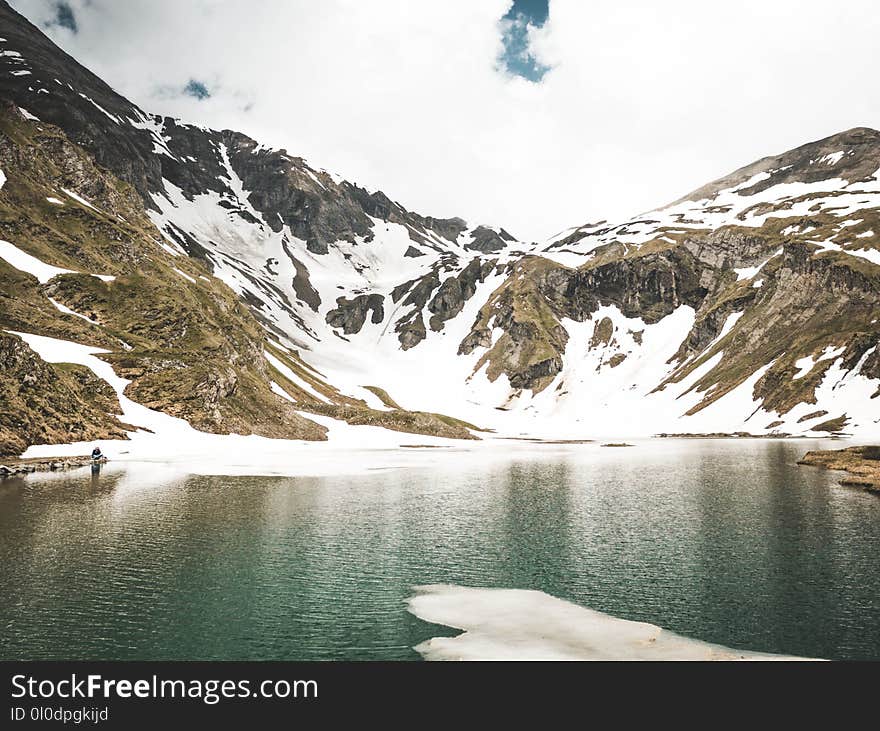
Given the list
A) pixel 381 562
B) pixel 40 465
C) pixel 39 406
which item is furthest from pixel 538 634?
pixel 39 406

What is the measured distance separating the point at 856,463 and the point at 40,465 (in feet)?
265

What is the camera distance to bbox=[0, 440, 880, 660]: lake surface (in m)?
17.5

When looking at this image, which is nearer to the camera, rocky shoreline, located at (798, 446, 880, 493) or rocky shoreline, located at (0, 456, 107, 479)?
rocky shoreline, located at (0, 456, 107, 479)

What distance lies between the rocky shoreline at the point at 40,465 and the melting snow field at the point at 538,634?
43794 millimetres

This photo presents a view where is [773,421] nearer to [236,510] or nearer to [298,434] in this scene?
[298,434]

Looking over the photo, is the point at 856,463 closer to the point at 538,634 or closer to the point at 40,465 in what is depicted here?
the point at 538,634

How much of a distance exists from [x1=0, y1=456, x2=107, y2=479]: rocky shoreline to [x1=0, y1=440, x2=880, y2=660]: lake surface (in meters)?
2.75

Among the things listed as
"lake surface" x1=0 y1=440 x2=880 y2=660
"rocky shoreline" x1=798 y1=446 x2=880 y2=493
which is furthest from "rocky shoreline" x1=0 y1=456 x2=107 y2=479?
"rocky shoreline" x1=798 y1=446 x2=880 y2=493

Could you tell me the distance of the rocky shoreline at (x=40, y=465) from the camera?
4856 centimetres

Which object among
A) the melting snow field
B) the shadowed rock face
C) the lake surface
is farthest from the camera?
the shadowed rock face

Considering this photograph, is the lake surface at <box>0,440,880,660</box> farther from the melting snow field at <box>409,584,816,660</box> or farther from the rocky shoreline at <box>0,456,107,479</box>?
the rocky shoreline at <box>0,456,107,479</box>

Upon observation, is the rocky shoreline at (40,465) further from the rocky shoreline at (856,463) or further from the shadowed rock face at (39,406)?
the rocky shoreline at (856,463)

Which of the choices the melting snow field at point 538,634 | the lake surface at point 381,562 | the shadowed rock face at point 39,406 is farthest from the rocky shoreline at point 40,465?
the melting snow field at point 538,634
